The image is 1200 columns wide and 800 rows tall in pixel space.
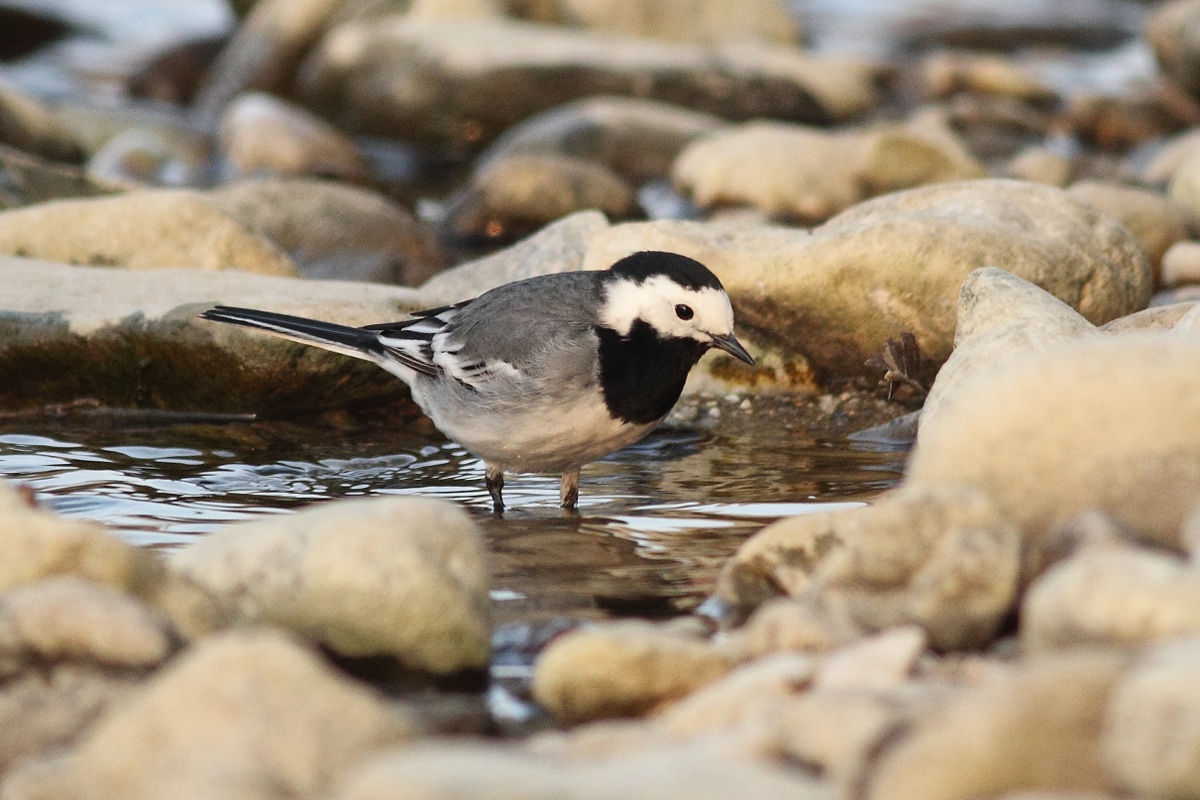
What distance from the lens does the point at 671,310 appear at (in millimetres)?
6113

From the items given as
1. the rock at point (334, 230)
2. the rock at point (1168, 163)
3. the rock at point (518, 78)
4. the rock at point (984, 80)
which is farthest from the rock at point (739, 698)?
the rock at point (984, 80)

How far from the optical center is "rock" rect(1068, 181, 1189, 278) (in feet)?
32.6

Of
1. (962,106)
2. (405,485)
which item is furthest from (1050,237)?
(962,106)

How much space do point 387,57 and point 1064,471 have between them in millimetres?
14055

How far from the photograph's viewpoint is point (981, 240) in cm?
751

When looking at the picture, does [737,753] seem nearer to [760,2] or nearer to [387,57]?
[387,57]

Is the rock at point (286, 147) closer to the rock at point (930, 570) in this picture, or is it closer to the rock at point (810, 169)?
the rock at point (810, 169)

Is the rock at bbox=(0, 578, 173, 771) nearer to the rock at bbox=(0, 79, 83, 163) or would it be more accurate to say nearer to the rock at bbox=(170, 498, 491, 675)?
the rock at bbox=(170, 498, 491, 675)

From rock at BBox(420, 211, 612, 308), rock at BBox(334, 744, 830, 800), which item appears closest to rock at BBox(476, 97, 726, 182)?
rock at BBox(420, 211, 612, 308)

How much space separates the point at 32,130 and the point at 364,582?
39.5 ft

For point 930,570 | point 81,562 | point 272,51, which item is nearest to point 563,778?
point 930,570

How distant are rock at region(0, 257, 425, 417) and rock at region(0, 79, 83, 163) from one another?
289 inches

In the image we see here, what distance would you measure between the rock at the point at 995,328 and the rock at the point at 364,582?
7.17 feet

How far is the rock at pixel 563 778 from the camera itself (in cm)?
271
